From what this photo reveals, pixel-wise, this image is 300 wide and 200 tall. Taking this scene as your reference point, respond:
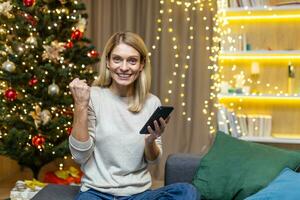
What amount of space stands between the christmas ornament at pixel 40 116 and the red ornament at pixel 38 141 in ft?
0.31

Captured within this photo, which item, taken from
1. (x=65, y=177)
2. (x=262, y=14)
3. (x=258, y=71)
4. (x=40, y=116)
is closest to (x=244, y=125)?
(x=258, y=71)

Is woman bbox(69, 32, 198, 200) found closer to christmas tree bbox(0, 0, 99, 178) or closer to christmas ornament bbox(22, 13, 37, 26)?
christmas tree bbox(0, 0, 99, 178)

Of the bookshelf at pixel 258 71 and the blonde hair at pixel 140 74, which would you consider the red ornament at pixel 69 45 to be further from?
the blonde hair at pixel 140 74

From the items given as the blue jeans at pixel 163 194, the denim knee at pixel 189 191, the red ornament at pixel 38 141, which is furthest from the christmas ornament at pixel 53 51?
the denim knee at pixel 189 191

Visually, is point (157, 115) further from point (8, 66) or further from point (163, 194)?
point (8, 66)

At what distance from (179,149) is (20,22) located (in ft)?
6.60

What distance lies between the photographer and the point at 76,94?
66.3 inches

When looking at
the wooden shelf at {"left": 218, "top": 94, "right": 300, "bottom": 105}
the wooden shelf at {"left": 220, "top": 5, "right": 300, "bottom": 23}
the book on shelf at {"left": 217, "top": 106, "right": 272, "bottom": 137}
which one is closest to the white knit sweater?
the book on shelf at {"left": 217, "top": 106, "right": 272, "bottom": 137}

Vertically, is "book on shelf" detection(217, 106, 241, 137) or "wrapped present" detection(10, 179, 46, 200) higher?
"book on shelf" detection(217, 106, 241, 137)

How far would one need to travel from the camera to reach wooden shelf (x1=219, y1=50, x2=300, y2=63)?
3.37m

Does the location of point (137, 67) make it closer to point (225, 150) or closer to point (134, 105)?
point (134, 105)

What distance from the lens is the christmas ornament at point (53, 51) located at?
315 centimetres

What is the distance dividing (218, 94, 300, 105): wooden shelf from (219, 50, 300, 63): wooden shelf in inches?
13.8

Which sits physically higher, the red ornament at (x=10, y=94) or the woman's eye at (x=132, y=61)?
the woman's eye at (x=132, y=61)
